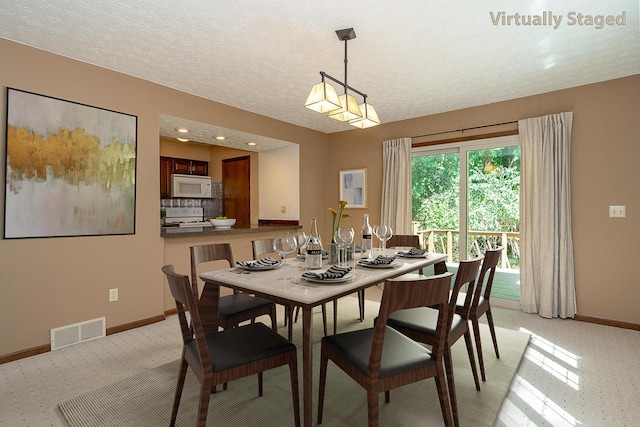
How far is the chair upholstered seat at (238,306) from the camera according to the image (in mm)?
2259

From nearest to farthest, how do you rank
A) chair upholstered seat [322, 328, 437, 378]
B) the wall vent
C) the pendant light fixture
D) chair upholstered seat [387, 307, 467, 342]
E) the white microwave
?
chair upholstered seat [322, 328, 437, 378], chair upholstered seat [387, 307, 467, 342], the pendant light fixture, the wall vent, the white microwave

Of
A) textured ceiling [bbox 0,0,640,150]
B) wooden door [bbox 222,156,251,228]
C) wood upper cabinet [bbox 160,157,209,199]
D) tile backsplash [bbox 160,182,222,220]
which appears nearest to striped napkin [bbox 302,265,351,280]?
textured ceiling [bbox 0,0,640,150]

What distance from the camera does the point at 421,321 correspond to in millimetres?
1976

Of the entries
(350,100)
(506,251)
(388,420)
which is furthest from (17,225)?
(506,251)

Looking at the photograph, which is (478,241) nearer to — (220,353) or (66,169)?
(220,353)

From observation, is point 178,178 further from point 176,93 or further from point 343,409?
point 343,409

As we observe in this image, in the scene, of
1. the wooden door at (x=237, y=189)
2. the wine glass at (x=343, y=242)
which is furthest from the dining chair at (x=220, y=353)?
the wooden door at (x=237, y=189)

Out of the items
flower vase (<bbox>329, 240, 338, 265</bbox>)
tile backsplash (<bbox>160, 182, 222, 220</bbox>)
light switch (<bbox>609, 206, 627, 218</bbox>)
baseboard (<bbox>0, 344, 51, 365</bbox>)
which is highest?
tile backsplash (<bbox>160, 182, 222, 220</bbox>)

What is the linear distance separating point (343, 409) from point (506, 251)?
3.10m

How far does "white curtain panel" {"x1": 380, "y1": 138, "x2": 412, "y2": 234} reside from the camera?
458cm

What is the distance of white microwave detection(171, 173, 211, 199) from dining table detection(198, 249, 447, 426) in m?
4.05

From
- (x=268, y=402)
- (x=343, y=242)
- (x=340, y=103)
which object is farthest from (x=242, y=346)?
(x=340, y=103)

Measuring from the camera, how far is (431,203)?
452cm

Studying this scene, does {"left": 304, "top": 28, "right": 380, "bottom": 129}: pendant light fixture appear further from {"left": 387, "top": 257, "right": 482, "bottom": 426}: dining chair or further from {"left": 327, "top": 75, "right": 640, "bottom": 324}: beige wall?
{"left": 327, "top": 75, "right": 640, "bottom": 324}: beige wall
